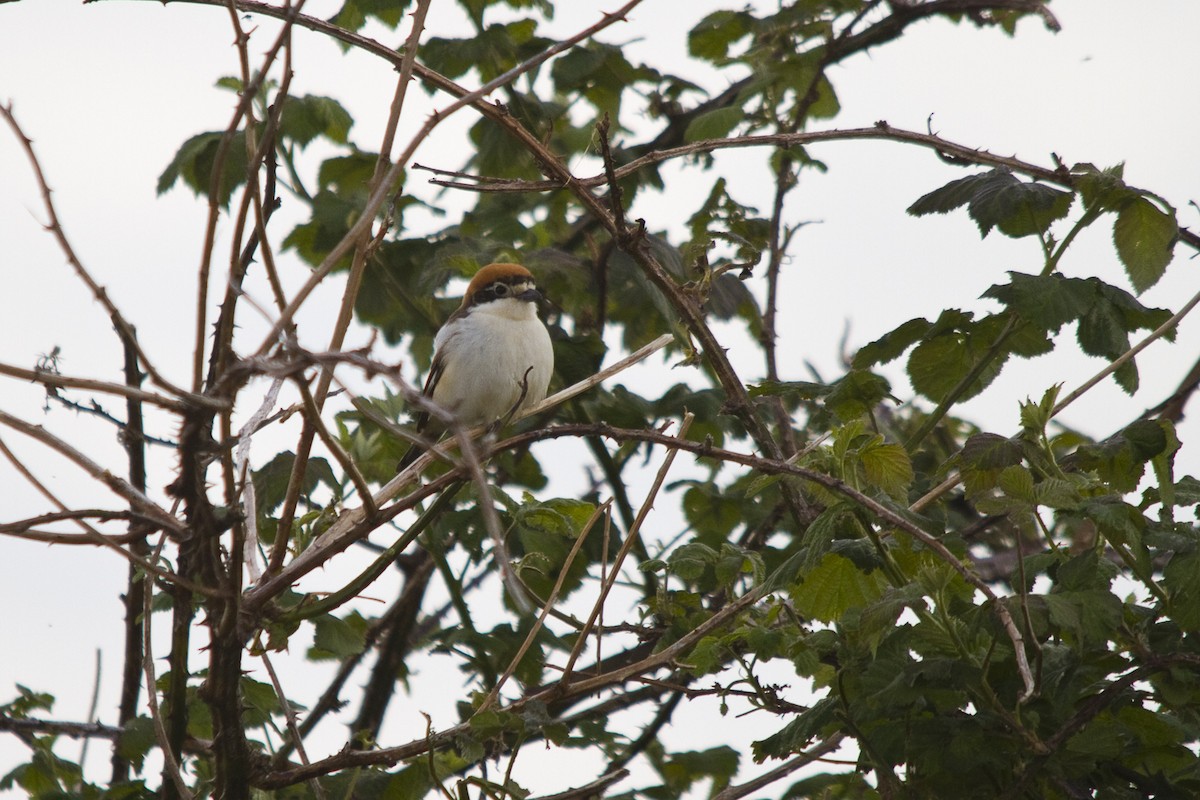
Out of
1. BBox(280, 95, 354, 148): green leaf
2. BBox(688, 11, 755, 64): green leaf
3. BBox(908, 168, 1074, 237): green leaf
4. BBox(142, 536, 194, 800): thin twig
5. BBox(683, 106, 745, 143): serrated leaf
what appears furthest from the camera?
BBox(688, 11, 755, 64): green leaf

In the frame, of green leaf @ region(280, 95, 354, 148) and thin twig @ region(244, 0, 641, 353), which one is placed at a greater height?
green leaf @ region(280, 95, 354, 148)

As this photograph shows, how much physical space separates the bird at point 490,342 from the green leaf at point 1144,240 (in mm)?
2638

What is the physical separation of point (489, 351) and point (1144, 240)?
117 inches

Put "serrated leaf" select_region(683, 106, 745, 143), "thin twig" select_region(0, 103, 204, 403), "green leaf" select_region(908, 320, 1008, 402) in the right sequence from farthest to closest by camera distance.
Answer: "serrated leaf" select_region(683, 106, 745, 143) → "green leaf" select_region(908, 320, 1008, 402) → "thin twig" select_region(0, 103, 204, 403)

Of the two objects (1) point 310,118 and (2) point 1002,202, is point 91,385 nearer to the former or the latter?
(2) point 1002,202

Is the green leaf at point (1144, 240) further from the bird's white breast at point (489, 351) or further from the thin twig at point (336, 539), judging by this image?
the bird's white breast at point (489, 351)

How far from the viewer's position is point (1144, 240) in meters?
2.97

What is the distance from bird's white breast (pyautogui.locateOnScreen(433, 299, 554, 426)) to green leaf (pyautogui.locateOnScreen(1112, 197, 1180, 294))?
8.74ft

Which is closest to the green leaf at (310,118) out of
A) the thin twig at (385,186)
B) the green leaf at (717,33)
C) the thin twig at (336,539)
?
the green leaf at (717,33)

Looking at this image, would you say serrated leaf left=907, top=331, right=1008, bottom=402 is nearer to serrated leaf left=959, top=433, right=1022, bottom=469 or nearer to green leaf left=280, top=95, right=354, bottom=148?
serrated leaf left=959, top=433, right=1022, bottom=469

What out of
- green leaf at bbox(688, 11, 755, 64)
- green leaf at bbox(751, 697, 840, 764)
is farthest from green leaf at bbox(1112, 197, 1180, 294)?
green leaf at bbox(688, 11, 755, 64)

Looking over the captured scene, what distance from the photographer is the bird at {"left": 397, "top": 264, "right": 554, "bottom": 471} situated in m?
5.27

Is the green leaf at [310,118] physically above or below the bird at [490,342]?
above

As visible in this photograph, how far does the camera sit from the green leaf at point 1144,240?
2.94 m
